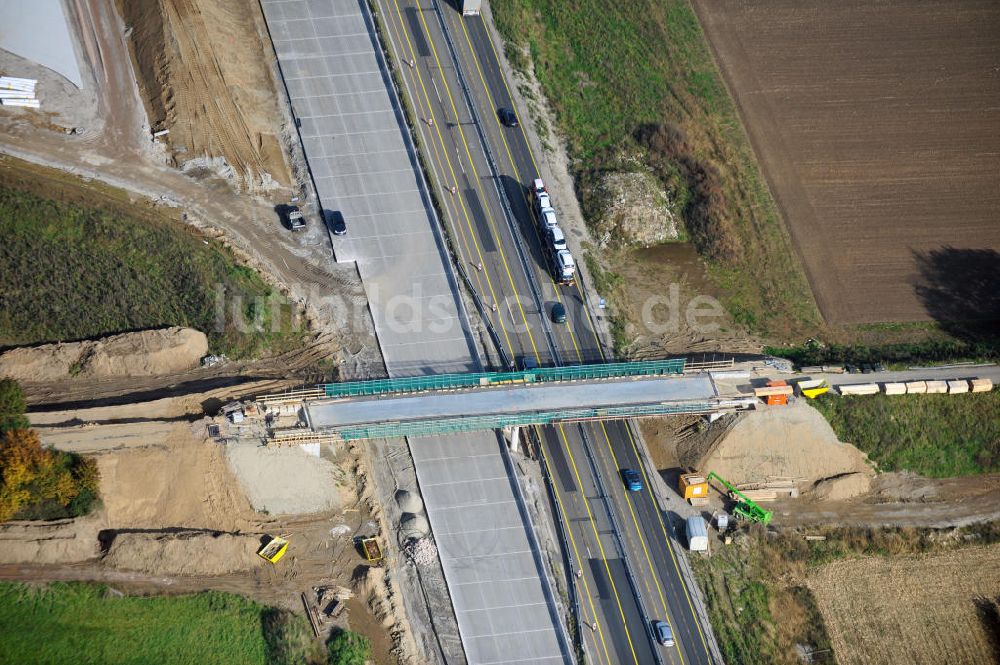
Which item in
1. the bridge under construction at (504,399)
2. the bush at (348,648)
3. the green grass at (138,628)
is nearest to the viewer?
the green grass at (138,628)

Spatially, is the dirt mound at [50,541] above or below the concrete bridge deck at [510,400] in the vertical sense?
below

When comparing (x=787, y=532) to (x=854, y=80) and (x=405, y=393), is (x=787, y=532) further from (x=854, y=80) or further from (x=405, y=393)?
(x=854, y=80)

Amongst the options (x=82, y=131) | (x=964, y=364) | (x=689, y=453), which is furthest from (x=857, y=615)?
(x=82, y=131)

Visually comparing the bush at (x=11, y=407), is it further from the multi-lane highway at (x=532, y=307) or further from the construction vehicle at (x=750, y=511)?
the construction vehicle at (x=750, y=511)

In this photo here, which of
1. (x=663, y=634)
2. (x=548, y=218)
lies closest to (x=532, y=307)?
(x=548, y=218)

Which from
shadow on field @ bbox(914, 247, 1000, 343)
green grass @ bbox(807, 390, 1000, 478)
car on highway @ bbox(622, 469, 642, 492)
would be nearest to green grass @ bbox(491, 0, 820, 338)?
green grass @ bbox(807, 390, 1000, 478)

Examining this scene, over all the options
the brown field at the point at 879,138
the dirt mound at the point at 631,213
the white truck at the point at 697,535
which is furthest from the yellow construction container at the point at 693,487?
the dirt mound at the point at 631,213

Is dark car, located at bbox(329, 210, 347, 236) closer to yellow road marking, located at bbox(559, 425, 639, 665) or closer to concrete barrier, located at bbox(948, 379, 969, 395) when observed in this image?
yellow road marking, located at bbox(559, 425, 639, 665)
